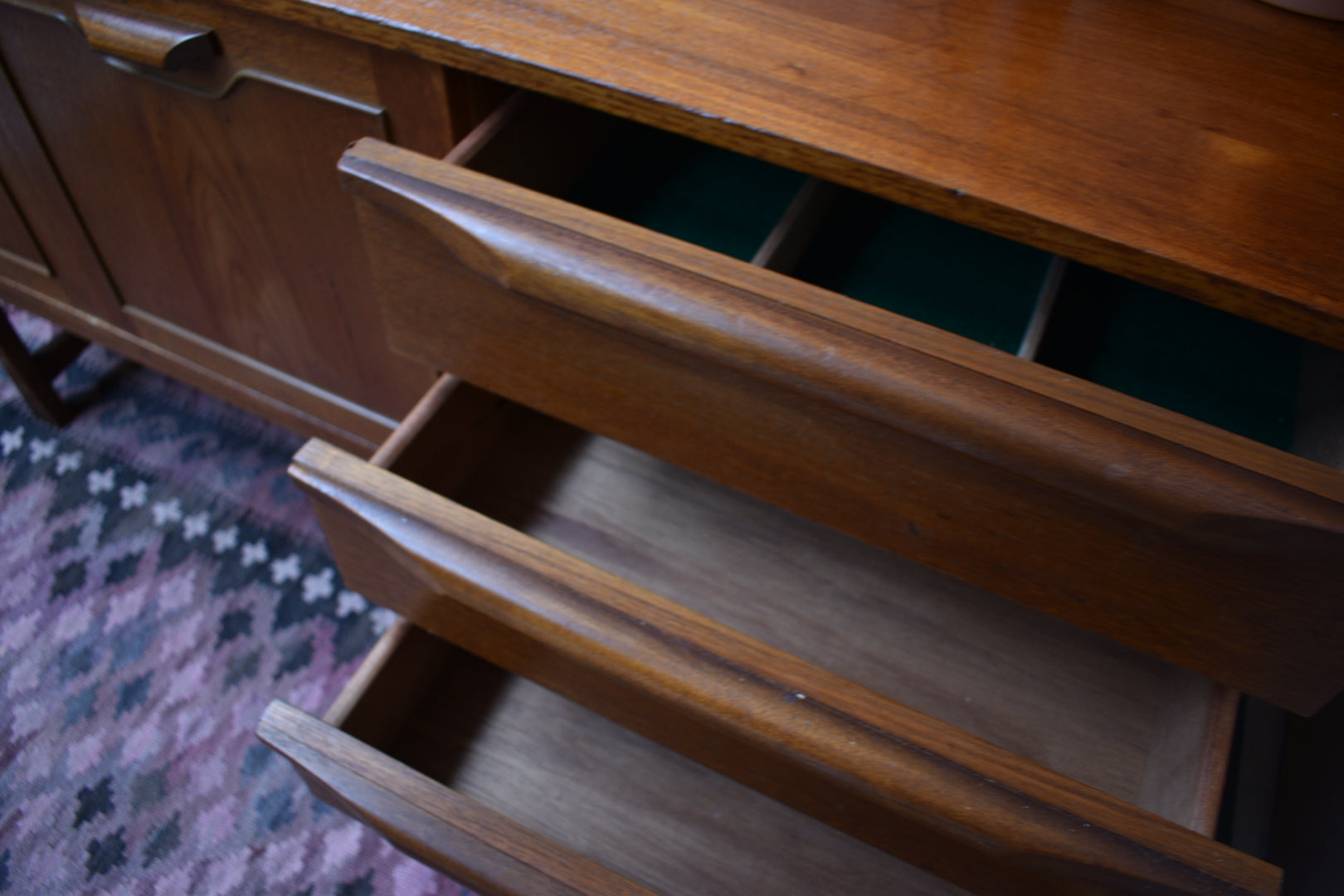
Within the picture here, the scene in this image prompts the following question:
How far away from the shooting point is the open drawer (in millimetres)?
410

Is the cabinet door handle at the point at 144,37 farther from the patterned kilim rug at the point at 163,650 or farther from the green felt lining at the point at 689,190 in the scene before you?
the patterned kilim rug at the point at 163,650

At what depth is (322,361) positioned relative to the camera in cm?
85

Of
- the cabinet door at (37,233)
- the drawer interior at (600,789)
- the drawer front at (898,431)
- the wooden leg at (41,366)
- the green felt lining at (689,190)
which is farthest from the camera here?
the wooden leg at (41,366)

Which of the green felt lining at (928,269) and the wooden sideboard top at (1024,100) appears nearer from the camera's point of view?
the wooden sideboard top at (1024,100)

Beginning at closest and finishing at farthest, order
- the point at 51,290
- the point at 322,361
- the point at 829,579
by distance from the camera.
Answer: the point at 829,579 → the point at 322,361 → the point at 51,290

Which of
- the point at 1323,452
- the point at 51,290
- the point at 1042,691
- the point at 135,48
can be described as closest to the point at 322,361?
the point at 135,48

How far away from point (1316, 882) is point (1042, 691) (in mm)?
301

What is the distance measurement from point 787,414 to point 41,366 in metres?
1.10

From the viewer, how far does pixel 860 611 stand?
665mm

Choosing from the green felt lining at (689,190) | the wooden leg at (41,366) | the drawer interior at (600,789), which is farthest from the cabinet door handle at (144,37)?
the wooden leg at (41,366)

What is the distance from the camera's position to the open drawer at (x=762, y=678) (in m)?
0.41

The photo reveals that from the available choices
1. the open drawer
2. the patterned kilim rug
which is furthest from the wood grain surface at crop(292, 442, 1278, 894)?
the patterned kilim rug

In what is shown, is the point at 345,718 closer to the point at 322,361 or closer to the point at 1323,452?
the point at 322,361

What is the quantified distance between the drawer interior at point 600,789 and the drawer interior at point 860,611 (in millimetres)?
110
